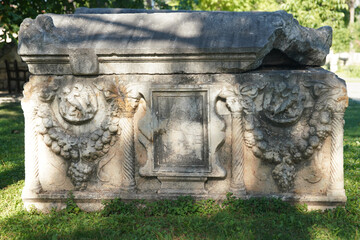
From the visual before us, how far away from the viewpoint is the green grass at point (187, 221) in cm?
369

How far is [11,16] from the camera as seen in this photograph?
8.09 m

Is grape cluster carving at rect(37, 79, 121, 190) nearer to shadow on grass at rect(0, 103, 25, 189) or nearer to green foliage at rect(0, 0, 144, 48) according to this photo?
shadow on grass at rect(0, 103, 25, 189)

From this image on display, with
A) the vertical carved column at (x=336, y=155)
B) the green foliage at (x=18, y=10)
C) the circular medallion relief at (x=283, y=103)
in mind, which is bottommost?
the vertical carved column at (x=336, y=155)

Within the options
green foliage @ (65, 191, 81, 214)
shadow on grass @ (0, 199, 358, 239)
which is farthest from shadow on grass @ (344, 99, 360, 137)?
green foliage @ (65, 191, 81, 214)

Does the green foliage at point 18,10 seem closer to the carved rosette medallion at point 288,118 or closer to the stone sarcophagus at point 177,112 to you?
the stone sarcophagus at point 177,112

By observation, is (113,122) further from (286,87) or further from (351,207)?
(351,207)

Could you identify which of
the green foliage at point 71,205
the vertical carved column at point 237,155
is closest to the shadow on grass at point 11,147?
the green foliage at point 71,205

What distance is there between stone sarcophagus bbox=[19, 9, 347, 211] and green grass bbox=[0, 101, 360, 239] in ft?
0.44

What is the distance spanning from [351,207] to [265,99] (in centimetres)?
132

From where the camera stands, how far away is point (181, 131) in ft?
A: 14.0

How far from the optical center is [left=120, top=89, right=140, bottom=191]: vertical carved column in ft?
13.9

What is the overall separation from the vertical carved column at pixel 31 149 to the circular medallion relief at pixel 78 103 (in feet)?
1.04

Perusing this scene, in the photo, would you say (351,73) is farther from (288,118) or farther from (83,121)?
(83,121)

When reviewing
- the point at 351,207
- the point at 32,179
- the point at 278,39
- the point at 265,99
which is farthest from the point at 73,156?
the point at 351,207
